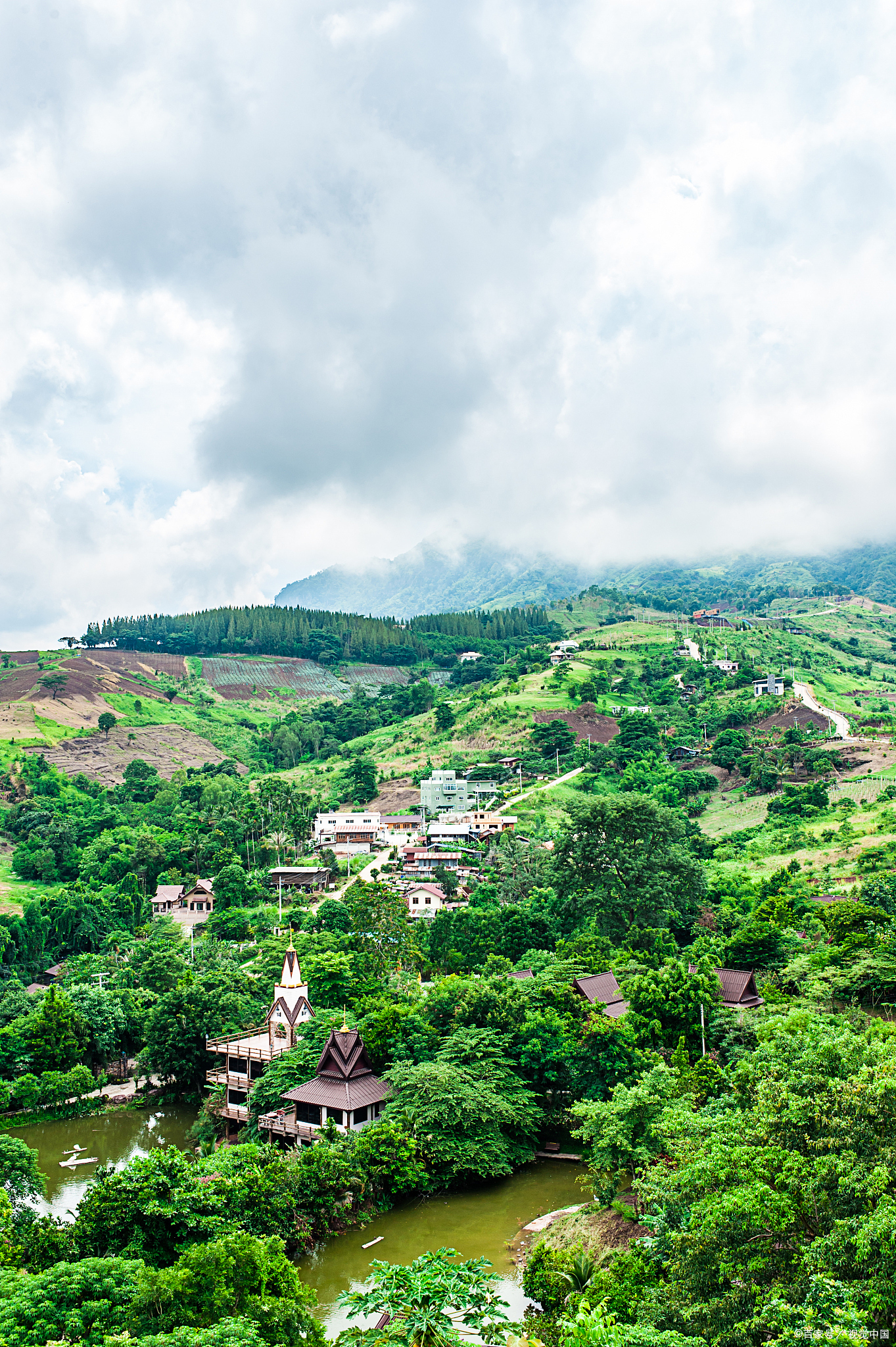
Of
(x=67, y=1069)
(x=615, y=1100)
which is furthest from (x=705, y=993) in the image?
(x=67, y=1069)

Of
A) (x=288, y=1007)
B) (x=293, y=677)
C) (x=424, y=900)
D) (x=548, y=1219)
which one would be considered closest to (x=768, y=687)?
(x=424, y=900)

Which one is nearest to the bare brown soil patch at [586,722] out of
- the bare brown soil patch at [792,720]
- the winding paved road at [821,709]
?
the bare brown soil patch at [792,720]

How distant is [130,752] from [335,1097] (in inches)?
2980

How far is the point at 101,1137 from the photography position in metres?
31.4

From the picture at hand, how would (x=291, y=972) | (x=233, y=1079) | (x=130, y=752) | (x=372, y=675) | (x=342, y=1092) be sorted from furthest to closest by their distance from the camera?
1. (x=372, y=675)
2. (x=130, y=752)
3. (x=291, y=972)
4. (x=233, y=1079)
5. (x=342, y=1092)

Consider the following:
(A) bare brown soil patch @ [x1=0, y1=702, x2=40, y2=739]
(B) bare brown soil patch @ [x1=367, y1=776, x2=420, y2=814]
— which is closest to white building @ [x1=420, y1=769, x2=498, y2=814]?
(B) bare brown soil patch @ [x1=367, y1=776, x2=420, y2=814]

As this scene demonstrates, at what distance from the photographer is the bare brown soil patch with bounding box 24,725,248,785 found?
8762 cm

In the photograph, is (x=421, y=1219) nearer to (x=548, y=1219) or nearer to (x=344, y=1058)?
(x=548, y=1219)

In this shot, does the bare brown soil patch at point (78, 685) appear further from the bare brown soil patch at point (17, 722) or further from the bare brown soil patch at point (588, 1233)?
the bare brown soil patch at point (588, 1233)

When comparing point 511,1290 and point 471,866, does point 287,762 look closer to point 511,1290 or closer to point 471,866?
point 471,866

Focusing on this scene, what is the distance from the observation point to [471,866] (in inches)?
2458

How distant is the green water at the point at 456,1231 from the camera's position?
20.5 meters

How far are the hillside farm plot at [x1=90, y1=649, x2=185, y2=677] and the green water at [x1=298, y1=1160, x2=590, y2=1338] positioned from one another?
349 ft

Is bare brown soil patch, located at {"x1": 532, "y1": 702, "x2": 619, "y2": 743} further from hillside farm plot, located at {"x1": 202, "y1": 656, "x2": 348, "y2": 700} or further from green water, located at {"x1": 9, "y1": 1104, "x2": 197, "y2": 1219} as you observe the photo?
green water, located at {"x1": 9, "y1": 1104, "x2": 197, "y2": 1219}
